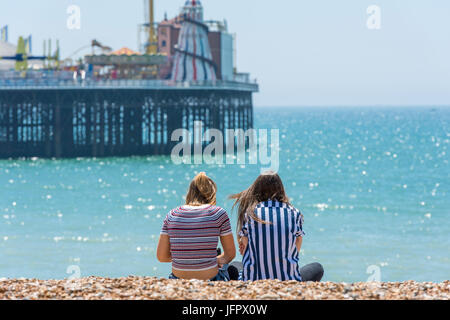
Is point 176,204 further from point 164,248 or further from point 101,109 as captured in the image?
point 164,248

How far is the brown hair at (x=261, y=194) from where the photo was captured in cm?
671

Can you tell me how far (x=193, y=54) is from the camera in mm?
55719

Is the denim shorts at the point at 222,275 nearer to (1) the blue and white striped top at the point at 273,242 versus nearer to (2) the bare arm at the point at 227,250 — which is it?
(2) the bare arm at the point at 227,250

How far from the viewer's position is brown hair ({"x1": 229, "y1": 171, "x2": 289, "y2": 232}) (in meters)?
6.71

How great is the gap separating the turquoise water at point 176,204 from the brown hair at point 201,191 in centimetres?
1189

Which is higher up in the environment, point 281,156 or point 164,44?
point 164,44

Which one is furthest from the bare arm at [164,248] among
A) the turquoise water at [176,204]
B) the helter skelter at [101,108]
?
the helter skelter at [101,108]

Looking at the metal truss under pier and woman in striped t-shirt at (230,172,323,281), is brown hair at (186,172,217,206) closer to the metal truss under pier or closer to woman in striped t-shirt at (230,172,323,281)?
woman in striped t-shirt at (230,172,323,281)

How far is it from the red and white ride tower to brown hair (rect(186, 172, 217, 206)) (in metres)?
49.1

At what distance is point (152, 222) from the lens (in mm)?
27031

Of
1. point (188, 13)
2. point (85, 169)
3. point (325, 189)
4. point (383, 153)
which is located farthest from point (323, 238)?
point (383, 153)

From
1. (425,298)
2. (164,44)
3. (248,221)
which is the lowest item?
(425,298)
